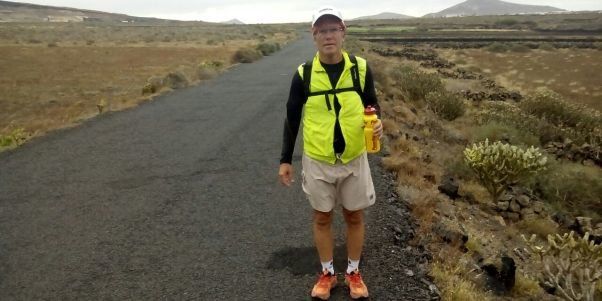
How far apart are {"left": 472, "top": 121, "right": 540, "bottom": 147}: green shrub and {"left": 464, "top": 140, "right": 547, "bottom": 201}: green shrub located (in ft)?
12.6

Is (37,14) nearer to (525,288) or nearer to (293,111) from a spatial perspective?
(293,111)

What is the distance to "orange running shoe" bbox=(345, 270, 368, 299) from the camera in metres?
3.73

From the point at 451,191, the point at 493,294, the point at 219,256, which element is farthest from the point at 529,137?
the point at 219,256

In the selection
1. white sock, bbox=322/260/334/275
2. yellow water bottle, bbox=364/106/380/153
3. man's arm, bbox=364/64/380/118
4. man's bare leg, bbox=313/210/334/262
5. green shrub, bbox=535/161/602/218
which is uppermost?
man's arm, bbox=364/64/380/118

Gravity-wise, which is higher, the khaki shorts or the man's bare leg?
the khaki shorts

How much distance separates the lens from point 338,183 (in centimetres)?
344

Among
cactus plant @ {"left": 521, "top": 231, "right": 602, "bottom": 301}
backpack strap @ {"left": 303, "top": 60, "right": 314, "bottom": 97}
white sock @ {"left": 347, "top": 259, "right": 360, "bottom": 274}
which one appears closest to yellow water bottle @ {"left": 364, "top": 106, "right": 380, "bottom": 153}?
backpack strap @ {"left": 303, "top": 60, "right": 314, "bottom": 97}

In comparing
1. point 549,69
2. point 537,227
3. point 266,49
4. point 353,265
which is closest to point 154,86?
point 537,227

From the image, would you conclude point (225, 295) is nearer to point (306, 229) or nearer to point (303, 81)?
point (306, 229)

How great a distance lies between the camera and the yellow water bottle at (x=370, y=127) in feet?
10.5

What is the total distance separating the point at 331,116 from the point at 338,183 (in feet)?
1.67

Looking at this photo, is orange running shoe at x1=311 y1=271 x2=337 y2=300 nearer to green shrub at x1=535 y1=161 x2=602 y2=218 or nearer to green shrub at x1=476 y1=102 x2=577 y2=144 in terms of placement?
green shrub at x1=535 y1=161 x2=602 y2=218

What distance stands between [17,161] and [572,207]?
32.7ft

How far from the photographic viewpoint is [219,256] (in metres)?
4.66
